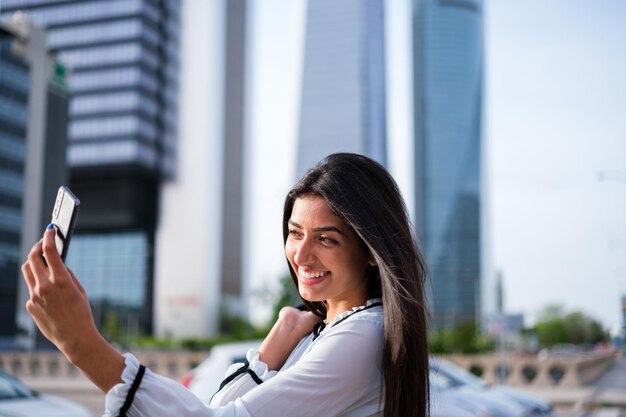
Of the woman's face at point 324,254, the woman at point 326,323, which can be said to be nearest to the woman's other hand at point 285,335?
the woman at point 326,323

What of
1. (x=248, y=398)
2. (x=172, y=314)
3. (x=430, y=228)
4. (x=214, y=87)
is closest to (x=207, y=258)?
(x=172, y=314)

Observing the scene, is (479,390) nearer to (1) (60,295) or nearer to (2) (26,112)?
(1) (60,295)

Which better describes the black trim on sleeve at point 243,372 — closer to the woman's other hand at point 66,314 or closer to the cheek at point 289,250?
the cheek at point 289,250

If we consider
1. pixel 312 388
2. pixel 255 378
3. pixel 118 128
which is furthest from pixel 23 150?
pixel 312 388

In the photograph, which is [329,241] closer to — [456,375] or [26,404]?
[26,404]

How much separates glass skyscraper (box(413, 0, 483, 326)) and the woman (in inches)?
3718

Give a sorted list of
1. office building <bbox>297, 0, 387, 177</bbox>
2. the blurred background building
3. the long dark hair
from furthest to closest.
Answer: office building <bbox>297, 0, 387, 177</bbox> < the blurred background building < the long dark hair

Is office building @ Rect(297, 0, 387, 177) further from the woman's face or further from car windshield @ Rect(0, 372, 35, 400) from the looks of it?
the woman's face

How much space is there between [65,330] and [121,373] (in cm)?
12

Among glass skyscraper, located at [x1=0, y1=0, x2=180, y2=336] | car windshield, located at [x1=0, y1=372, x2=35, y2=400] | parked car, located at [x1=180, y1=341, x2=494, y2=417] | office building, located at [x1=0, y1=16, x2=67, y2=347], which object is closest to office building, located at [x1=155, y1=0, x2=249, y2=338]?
glass skyscraper, located at [x1=0, y1=0, x2=180, y2=336]

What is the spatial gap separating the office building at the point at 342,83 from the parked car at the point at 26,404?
114349 mm

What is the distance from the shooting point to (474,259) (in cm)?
9875

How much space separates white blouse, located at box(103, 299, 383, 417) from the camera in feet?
4.38

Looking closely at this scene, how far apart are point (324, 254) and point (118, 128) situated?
247ft
